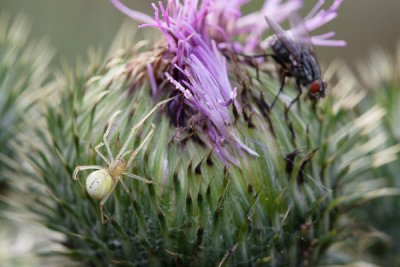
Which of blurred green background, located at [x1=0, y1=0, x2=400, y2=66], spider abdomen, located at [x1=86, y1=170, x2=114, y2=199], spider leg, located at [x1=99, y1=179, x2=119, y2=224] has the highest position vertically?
blurred green background, located at [x1=0, y1=0, x2=400, y2=66]

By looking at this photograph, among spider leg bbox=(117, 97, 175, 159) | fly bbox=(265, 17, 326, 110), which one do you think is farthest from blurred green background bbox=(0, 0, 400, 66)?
spider leg bbox=(117, 97, 175, 159)

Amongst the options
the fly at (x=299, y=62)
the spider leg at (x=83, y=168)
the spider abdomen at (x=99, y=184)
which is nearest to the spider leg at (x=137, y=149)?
the spider abdomen at (x=99, y=184)

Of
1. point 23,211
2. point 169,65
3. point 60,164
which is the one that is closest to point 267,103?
point 169,65

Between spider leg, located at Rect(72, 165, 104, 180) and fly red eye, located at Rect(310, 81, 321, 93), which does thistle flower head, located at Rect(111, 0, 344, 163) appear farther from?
spider leg, located at Rect(72, 165, 104, 180)

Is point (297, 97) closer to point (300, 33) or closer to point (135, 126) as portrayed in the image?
point (300, 33)

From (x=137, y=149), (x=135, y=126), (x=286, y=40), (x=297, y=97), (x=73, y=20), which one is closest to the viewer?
(x=137, y=149)

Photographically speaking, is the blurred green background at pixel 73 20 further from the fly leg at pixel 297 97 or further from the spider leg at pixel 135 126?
the spider leg at pixel 135 126

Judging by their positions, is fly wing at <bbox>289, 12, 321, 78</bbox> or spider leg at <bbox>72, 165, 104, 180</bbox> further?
fly wing at <bbox>289, 12, 321, 78</bbox>

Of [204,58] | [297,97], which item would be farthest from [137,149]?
[297,97]
